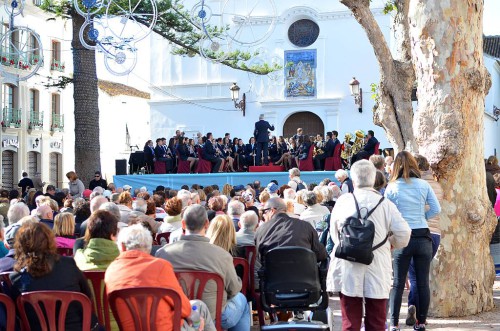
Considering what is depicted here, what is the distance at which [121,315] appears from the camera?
5461 millimetres

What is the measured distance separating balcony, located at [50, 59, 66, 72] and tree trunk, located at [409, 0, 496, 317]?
35340 millimetres

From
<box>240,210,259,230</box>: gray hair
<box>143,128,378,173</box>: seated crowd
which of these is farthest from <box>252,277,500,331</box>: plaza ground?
<box>143,128,378,173</box>: seated crowd

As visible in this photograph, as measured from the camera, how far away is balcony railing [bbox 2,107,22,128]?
127 ft

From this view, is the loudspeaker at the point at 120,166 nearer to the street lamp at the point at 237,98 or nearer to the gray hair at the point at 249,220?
the street lamp at the point at 237,98

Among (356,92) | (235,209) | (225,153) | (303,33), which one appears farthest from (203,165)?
(235,209)

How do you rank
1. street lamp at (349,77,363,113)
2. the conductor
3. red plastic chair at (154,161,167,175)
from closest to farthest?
the conductor, red plastic chair at (154,161,167,175), street lamp at (349,77,363,113)

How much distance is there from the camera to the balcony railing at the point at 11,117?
127 ft

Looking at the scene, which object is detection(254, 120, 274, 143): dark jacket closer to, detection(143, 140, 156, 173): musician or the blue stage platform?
the blue stage platform

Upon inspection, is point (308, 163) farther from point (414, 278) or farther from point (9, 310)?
point (9, 310)

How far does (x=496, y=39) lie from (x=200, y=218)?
51335mm

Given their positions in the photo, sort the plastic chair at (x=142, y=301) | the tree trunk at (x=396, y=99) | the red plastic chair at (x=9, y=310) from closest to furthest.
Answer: the plastic chair at (x=142, y=301) < the red plastic chair at (x=9, y=310) < the tree trunk at (x=396, y=99)

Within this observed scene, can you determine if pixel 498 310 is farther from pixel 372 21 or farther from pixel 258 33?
pixel 258 33

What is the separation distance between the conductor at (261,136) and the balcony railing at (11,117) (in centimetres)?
1783

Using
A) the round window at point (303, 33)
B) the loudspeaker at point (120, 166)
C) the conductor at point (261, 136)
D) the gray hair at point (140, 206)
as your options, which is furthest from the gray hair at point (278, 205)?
the round window at point (303, 33)
